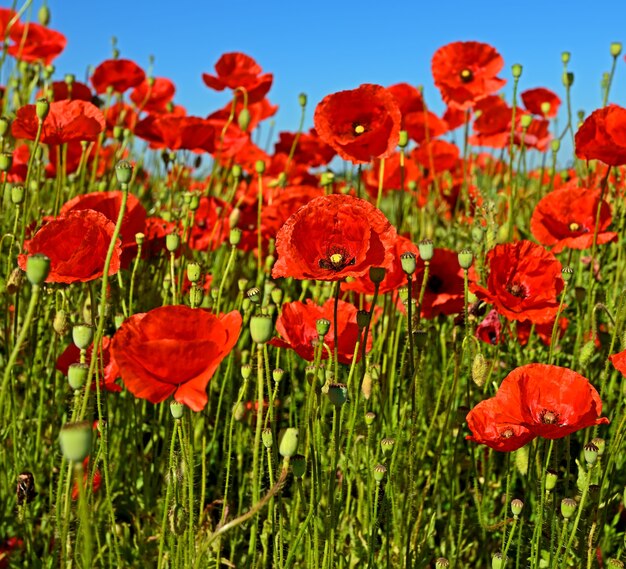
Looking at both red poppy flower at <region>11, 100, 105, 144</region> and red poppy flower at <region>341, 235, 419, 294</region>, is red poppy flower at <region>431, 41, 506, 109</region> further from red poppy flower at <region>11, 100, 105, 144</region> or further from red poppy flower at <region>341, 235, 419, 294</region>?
red poppy flower at <region>11, 100, 105, 144</region>

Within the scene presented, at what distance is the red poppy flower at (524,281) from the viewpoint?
5.82 feet

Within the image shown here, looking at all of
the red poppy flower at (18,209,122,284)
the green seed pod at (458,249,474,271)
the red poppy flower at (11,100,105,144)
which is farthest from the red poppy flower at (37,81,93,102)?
the green seed pod at (458,249,474,271)

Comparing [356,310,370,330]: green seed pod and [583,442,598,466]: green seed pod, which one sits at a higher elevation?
[356,310,370,330]: green seed pod

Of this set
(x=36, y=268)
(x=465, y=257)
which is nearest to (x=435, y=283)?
(x=465, y=257)

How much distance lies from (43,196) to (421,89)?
1.86m

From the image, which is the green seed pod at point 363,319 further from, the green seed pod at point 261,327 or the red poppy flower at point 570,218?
the red poppy flower at point 570,218

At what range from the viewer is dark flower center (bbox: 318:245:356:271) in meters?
1.57

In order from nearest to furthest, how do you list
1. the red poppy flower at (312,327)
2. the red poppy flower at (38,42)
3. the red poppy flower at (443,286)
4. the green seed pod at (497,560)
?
A: the green seed pod at (497,560) → the red poppy flower at (312,327) → the red poppy flower at (443,286) → the red poppy flower at (38,42)

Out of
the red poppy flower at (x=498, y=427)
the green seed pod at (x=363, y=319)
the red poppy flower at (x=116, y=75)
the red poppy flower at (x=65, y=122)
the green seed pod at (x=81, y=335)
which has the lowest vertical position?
the red poppy flower at (x=498, y=427)

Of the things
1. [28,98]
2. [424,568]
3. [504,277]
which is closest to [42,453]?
[424,568]

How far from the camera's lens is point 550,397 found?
1.50 meters

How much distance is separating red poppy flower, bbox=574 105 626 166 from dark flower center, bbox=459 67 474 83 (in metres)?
1.22

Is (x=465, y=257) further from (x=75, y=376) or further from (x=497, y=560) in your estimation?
(x=75, y=376)

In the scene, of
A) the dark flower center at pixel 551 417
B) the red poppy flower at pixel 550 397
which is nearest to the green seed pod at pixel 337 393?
the red poppy flower at pixel 550 397
